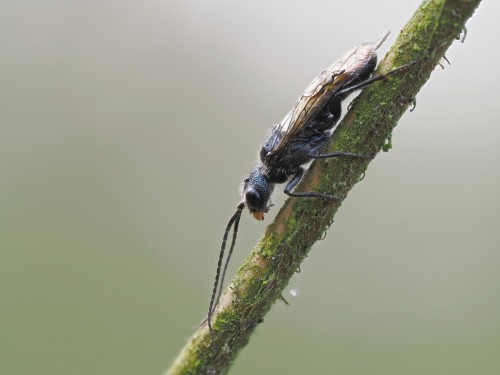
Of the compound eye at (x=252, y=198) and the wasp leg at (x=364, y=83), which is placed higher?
the wasp leg at (x=364, y=83)

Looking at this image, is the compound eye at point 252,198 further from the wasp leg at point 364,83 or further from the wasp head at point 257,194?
the wasp leg at point 364,83

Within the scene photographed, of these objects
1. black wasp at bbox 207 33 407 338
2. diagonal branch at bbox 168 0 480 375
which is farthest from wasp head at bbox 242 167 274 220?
diagonal branch at bbox 168 0 480 375

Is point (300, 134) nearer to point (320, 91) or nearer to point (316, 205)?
point (320, 91)

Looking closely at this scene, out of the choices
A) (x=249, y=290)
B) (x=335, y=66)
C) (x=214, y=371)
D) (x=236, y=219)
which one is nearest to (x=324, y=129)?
(x=335, y=66)

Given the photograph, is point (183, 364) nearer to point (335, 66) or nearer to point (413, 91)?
point (413, 91)

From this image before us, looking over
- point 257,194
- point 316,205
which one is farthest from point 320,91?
point 316,205

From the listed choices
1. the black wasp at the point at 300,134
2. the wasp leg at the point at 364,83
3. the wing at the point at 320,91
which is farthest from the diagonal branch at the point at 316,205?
the wing at the point at 320,91
